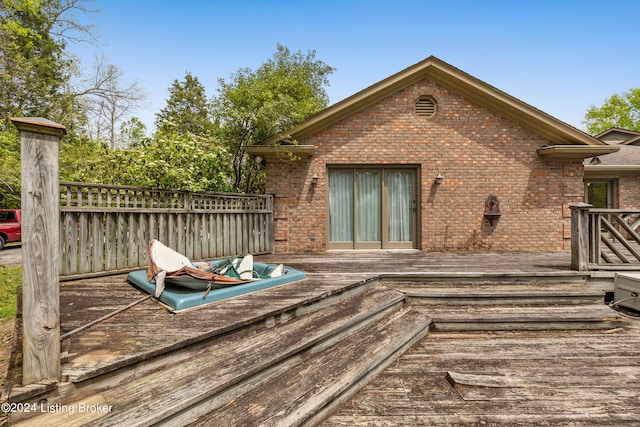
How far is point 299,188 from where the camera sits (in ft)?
26.3

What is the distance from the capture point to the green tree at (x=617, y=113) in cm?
3183

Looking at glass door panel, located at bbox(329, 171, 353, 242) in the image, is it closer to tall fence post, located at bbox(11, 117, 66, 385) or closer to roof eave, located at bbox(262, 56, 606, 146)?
roof eave, located at bbox(262, 56, 606, 146)

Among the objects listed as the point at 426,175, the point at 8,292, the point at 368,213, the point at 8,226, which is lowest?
the point at 8,292

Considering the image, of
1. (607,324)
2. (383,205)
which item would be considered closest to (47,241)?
(607,324)

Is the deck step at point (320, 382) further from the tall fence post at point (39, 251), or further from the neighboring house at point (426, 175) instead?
the neighboring house at point (426, 175)

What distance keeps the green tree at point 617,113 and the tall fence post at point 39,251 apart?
1708 inches

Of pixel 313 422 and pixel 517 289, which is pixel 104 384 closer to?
pixel 313 422

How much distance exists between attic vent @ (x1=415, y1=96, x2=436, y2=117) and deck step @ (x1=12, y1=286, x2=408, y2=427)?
6.68 meters

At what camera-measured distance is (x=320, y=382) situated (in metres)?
2.50

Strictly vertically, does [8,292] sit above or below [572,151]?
below

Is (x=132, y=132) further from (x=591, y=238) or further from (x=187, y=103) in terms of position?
(x=187, y=103)

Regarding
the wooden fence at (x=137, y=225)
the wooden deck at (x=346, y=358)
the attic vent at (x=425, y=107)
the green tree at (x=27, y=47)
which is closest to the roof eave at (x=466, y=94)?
the attic vent at (x=425, y=107)

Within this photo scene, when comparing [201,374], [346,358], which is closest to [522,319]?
[346,358]

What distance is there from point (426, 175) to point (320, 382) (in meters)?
6.70
